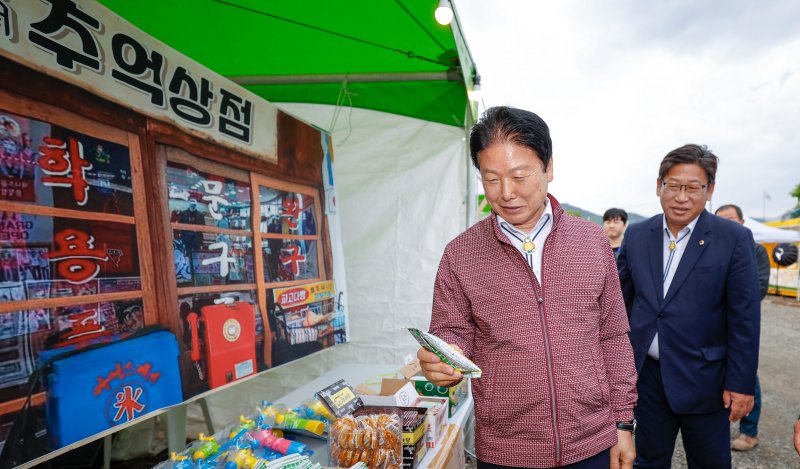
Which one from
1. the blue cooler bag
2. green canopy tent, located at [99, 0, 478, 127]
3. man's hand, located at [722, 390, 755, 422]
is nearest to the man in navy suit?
man's hand, located at [722, 390, 755, 422]

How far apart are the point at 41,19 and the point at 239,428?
1522 mm

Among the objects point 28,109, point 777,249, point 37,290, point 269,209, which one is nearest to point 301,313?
point 269,209

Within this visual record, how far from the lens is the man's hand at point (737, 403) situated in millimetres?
1824

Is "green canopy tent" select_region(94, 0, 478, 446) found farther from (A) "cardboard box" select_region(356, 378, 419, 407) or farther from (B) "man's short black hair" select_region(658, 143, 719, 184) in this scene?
(B) "man's short black hair" select_region(658, 143, 719, 184)

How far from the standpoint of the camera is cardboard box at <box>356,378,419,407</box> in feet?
5.70

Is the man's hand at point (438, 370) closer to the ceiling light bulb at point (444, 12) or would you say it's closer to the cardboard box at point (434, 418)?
the cardboard box at point (434, 418)

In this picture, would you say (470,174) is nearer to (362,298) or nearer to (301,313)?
(362,298)

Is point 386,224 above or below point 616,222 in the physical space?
above

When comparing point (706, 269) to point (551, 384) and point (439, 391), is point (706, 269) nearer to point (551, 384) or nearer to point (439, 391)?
point (551, 384)

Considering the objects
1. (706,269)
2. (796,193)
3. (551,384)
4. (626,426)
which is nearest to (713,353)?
(706,269)

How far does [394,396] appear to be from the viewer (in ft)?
5.69

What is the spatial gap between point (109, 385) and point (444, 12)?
2.05m

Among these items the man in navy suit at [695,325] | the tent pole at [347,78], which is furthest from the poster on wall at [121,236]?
the man in navy suit at [695,325]

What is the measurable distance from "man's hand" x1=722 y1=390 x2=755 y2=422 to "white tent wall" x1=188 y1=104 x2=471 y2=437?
1.85 metres
